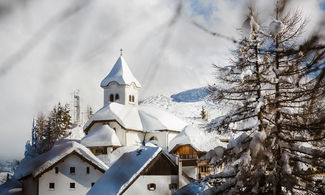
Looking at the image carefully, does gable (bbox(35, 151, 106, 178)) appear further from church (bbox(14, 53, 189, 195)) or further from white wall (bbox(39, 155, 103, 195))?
white wall (bbox(39, 155, 103, 195))

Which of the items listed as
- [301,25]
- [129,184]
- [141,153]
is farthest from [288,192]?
[141,153]

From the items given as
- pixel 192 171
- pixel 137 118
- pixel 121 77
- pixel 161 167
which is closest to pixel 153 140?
pixel 137 118

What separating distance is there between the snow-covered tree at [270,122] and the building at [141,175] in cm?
1228

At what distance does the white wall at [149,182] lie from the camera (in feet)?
83.2

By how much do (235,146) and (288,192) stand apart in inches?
89.7

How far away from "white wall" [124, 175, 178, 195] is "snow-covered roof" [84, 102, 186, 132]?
2172cm

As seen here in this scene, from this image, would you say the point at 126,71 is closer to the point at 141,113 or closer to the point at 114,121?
the point at 141,113

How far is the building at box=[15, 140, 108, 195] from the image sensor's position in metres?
33.6

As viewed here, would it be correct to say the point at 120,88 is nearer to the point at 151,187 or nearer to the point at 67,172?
the point at 67,172

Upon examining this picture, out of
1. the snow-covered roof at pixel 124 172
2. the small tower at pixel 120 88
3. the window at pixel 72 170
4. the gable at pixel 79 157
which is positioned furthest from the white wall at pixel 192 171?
the small tower at pixel 120 88

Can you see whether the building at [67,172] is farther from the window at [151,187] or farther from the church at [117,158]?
the window at [151,187]

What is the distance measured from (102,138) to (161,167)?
18.3m

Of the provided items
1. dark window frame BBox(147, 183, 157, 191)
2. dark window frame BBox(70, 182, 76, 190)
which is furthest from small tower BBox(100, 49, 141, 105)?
dark window frame BBox(147, 183, 157, 191)

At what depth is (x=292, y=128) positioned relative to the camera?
12.4m
